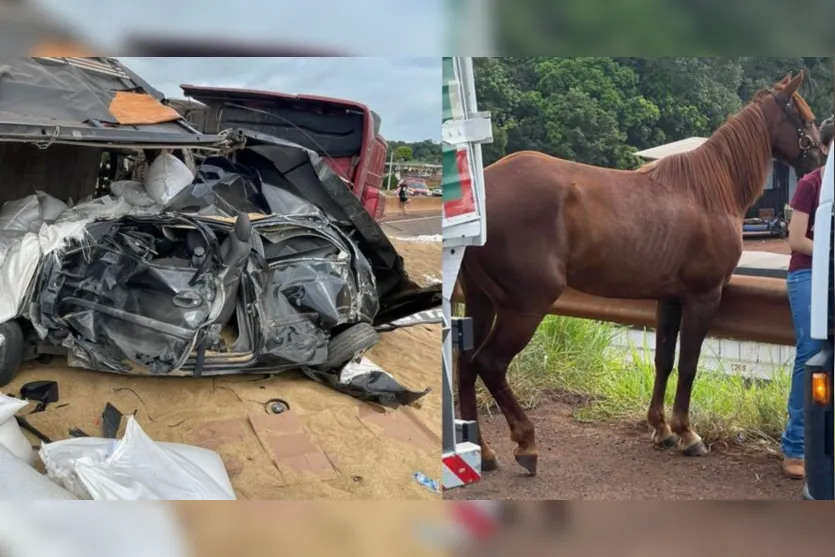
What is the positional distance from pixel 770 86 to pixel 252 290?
319 cm

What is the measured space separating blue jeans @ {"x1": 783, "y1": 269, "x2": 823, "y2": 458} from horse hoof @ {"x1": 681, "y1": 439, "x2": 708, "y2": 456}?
0.49 meters

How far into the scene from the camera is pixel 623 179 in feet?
12.6

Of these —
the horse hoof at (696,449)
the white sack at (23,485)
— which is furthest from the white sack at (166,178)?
the horse hoof at (696,449)

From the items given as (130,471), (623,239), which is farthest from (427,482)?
(623,239)

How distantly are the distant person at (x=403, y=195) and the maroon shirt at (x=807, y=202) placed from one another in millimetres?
2643

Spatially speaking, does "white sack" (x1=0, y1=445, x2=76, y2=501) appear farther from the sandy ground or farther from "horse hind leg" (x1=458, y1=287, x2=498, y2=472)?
"horse hind leg" (x1=458, y1=287, x2=498, y2=472)

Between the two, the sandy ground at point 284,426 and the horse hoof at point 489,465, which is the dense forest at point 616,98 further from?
the horse hoof at point 489,465

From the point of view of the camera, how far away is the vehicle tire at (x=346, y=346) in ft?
16.5

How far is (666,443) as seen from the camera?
3822 mm

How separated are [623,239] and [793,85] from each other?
1.09 meters

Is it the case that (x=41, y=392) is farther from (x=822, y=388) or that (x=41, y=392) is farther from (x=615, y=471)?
(x=822, y=388)
